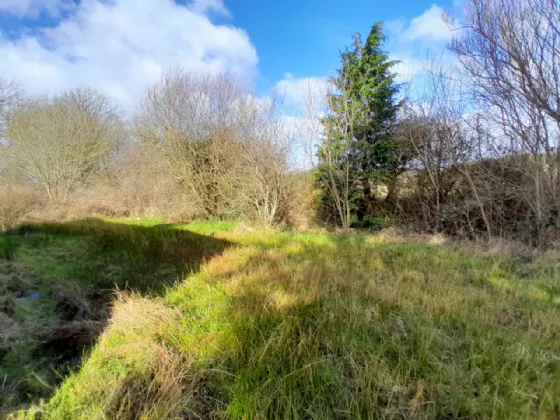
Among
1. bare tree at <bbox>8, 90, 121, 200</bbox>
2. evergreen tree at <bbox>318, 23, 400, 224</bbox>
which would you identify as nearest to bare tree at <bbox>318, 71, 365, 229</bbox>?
evergreen tree at <bbox>318, 23, 400, 224</bbox>

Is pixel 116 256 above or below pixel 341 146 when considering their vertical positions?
below

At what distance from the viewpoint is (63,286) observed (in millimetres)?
3684

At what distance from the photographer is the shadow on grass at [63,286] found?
211 centimetres

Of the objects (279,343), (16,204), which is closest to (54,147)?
(16,204)

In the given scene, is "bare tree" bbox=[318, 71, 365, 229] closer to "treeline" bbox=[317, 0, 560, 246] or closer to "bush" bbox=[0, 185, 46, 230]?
"treeline" bbox=[317, 0, 560, 246]

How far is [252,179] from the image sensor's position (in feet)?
36.6

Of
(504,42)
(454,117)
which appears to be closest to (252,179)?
(454,117)

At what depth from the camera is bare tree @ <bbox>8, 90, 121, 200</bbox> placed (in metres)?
17.2

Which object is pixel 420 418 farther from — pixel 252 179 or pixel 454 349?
pixel 252 179

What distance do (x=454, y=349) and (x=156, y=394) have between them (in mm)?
2357

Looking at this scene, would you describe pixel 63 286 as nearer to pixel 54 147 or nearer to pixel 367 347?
pixel 367 347

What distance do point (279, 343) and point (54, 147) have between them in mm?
22153

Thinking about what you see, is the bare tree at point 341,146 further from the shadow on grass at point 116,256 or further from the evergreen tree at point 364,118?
the shadow on grass at point 116,256

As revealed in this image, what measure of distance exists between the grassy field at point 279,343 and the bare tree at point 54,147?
17.2 m
